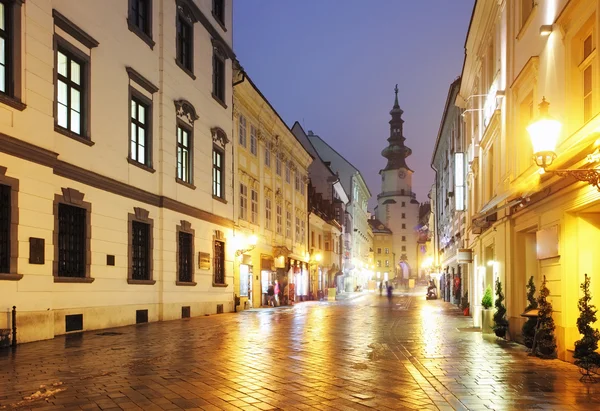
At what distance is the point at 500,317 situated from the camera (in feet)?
49.5

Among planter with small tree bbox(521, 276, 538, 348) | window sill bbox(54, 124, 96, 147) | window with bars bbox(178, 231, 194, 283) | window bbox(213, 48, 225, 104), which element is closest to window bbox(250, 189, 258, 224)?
window bbox(213, 48, 225, 104)

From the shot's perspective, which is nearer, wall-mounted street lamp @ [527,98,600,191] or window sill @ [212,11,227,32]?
wall-mounted street lamp @ [527,98,600,191]

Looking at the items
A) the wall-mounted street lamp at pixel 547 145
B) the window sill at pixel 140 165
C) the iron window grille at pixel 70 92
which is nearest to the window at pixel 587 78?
the wall-mounted street lamp at pixel 547 145

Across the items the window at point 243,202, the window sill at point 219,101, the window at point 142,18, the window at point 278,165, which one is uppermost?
the window at point 142,18

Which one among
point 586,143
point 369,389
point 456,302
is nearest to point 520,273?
point 586,143

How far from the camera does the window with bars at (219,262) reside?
26.4 meters

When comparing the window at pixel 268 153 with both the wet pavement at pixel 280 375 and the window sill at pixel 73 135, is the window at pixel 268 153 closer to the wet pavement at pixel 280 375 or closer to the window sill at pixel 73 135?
the window sill at pixel 73 135

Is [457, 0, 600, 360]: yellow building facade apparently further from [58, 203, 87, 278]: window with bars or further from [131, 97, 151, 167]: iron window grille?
[131, 97, 151, 167]: iron window grille

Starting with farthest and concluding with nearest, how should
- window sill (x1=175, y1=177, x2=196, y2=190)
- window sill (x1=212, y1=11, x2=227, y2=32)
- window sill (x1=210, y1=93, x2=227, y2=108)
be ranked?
window sill (x1=212, y1=11, x2=227, y2=32) → window sill (x1=210, y1=93, x2=227, y2=108) → window sill (x1=175, y1=177, x2=196, y2=190)

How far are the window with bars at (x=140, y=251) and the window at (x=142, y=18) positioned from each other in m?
5.93

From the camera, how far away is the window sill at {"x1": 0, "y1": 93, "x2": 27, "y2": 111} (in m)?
12.7

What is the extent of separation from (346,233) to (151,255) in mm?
54596

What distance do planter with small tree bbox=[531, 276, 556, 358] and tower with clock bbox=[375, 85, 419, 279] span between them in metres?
128

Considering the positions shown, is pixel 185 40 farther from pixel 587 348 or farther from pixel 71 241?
pixel 587 348
